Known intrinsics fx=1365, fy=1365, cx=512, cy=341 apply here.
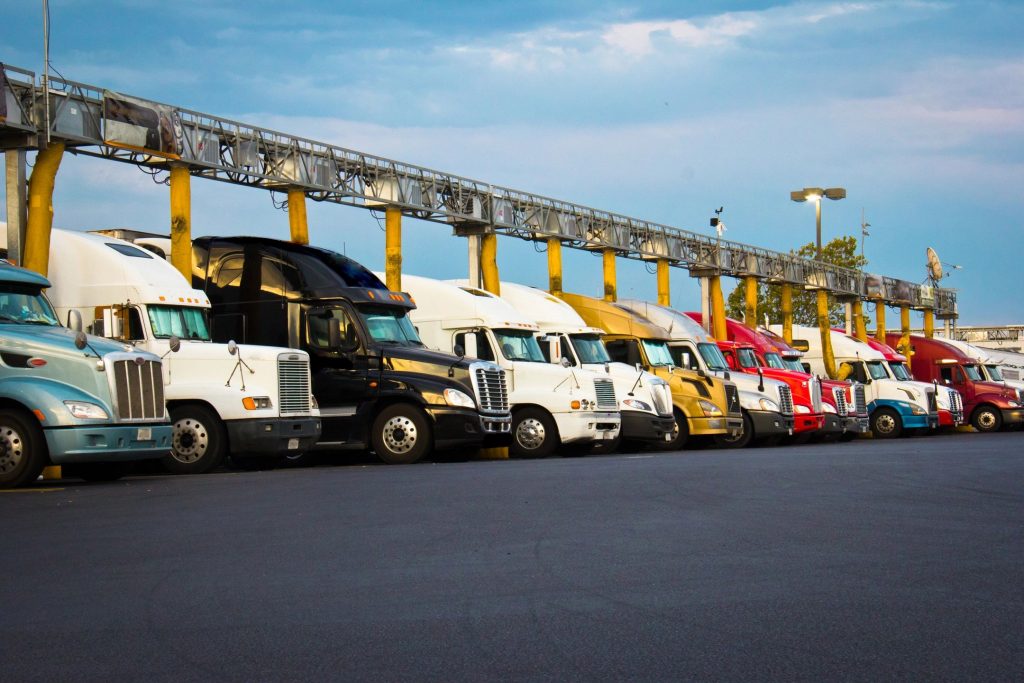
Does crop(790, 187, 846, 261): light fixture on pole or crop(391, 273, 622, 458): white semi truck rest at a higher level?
crop(790, 187, 846, 261): light fixture on pole

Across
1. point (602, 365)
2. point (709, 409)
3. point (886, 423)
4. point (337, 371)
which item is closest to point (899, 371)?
point (886, 423)

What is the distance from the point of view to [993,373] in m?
48.5

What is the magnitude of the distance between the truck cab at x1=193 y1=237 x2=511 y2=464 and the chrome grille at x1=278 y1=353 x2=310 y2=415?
1.50 meters

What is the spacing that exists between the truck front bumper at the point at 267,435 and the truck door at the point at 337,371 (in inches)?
69.6

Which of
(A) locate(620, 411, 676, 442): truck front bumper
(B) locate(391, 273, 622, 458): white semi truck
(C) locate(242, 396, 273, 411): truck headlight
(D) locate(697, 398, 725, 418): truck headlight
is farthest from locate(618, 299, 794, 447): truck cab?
(C) locate(242, 396, 273, 411): truck headlight

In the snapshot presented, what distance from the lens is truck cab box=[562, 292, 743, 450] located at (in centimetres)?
3072

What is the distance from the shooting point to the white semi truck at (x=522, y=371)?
2594 centimetres

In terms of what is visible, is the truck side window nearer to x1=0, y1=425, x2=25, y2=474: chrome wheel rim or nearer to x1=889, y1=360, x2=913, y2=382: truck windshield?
x1=889, y1=360, x2=913, y2=382: truck windshield

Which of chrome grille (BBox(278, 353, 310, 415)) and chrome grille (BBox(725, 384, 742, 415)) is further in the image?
chrome grille (BBox(725, 384, 742, 415))

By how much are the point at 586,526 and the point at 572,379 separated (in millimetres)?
15350

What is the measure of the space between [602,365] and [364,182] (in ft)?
26.5

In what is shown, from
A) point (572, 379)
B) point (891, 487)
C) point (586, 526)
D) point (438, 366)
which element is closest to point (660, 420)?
point (572, 379)

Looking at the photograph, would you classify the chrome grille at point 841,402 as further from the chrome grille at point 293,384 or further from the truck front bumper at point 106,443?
the truck front bumper at point 106,443

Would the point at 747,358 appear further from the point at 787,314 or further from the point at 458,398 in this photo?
the point at 787,314
